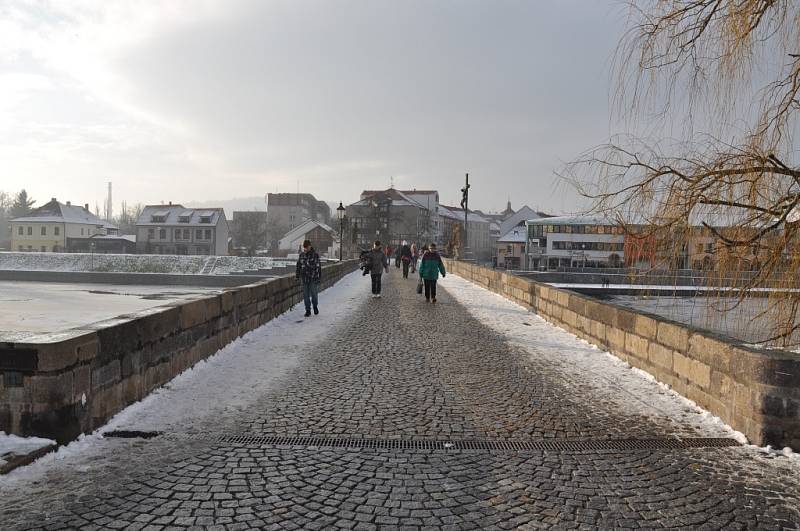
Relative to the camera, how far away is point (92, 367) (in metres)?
4.80

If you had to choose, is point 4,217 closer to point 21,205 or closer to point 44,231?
point 21,205

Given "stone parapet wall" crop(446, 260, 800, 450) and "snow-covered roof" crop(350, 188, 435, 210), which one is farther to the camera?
"snow-covered roof" crop(350, 188, 435, 210)

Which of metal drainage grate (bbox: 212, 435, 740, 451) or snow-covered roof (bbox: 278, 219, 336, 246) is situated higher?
snow-covered roof (bbox: 278, 219, 336, 246)

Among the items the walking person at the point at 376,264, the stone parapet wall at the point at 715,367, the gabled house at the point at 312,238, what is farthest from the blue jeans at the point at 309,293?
the gabled house at the point at 312,238

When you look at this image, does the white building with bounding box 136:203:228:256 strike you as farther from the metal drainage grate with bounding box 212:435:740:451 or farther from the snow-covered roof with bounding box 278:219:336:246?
the metal drainage grate with bounding box 212:435:740:451

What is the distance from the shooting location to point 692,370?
6039 millimetres

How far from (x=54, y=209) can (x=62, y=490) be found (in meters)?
99.1

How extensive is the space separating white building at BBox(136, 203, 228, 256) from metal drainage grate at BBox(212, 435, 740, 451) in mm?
86006

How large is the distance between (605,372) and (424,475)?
14.1 ft

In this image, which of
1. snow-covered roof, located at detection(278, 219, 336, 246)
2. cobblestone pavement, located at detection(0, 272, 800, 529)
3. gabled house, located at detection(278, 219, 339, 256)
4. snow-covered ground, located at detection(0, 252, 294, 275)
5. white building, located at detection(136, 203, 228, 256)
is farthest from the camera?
snow-covered roof, located at detection(278, 219, 336, 246)

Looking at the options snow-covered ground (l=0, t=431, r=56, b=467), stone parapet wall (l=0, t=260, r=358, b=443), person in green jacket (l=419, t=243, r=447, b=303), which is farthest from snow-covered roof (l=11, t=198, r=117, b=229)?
snow-covered ground (l=0, t=431, r=56, b=467)

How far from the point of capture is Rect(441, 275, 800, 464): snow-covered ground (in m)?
5.43

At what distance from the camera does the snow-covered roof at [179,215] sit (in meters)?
87.9

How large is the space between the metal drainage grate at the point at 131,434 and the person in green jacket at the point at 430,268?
1140 centimetres
